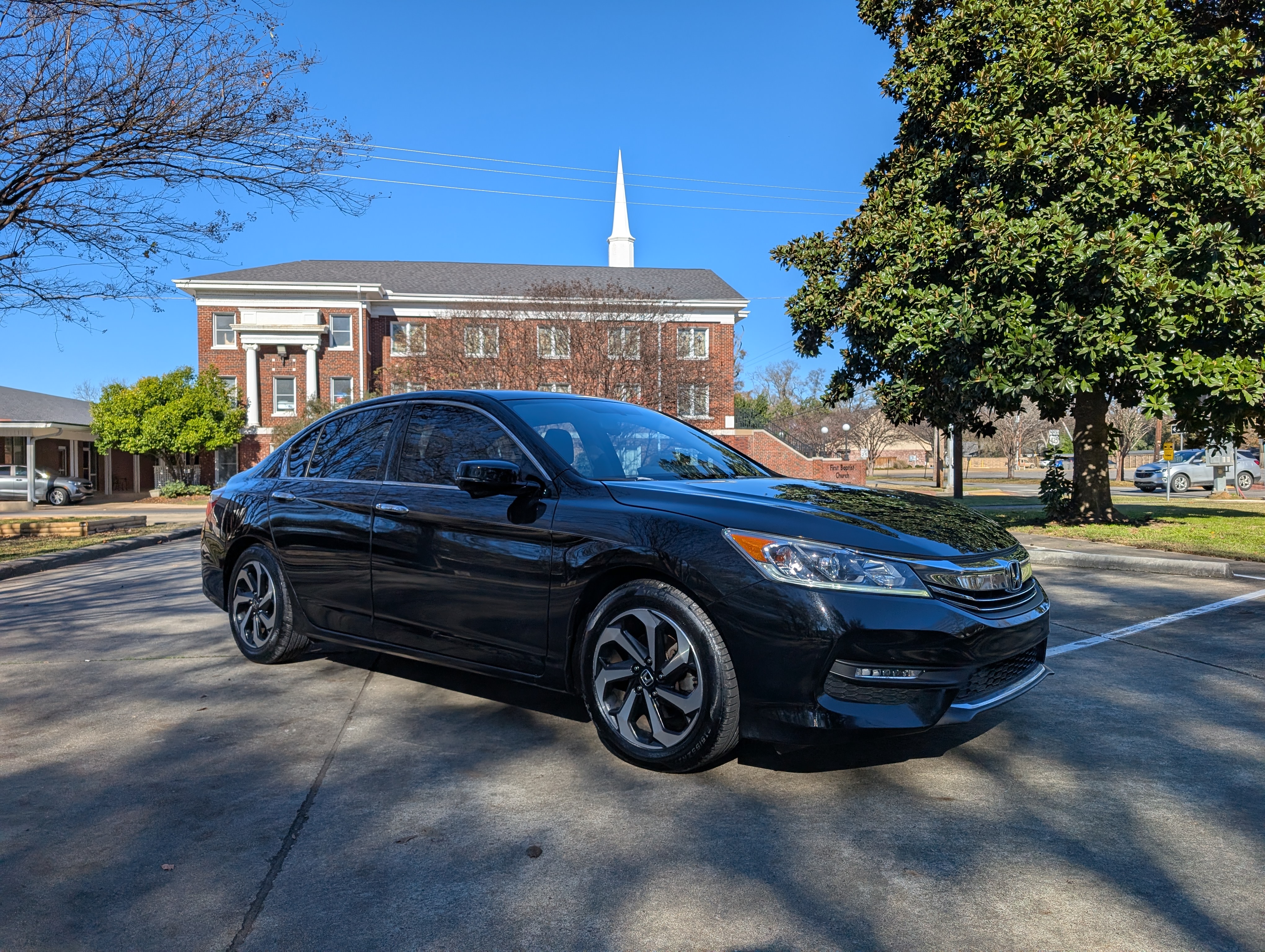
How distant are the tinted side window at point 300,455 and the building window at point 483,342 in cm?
3054

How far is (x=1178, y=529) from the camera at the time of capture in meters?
14.0

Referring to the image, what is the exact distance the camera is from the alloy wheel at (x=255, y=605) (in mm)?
5520

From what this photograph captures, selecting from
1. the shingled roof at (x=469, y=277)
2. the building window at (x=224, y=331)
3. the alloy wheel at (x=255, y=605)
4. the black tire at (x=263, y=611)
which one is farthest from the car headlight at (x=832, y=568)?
the building window at (x=224, y=331)

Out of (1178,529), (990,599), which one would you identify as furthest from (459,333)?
(990,599)

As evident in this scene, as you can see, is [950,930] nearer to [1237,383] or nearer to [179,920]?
[179,920]

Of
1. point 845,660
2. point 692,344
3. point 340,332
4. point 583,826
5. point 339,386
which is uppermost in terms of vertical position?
point 340,332

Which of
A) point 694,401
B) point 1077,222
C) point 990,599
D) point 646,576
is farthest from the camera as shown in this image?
point 694,401

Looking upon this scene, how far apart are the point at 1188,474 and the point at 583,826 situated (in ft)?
113

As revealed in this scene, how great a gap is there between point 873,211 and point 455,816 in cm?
1340

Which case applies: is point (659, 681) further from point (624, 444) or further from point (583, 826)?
point (624, 444)

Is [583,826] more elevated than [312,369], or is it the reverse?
[312,369]

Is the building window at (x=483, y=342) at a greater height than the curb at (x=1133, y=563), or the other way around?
the building window at (x=483, y=342)

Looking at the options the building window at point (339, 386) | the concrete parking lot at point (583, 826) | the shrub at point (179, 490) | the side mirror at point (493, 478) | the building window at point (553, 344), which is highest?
the building window at point (553, 344)

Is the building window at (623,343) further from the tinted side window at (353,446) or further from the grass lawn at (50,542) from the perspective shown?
the tinted side window at (353,446)
